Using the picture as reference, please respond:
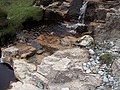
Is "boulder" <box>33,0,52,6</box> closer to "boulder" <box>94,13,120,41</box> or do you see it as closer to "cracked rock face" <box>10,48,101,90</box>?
"boulder" <box>94,13,120,41</box>

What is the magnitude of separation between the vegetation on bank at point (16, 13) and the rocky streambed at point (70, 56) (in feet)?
2.32

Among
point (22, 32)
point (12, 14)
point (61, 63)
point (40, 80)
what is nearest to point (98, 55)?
point (61, 63)

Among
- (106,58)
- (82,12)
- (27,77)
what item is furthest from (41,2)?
(106,58)

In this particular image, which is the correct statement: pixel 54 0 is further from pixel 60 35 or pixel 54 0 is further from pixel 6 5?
pixel 60 35

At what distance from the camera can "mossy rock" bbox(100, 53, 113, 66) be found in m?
13.2

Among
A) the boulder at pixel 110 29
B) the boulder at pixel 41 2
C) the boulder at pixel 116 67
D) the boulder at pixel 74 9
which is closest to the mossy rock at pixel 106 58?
the boulder at pixel 116 67

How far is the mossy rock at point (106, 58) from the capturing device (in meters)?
13.2

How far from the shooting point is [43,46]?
56.5ft

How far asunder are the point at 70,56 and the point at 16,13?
7.83 metres

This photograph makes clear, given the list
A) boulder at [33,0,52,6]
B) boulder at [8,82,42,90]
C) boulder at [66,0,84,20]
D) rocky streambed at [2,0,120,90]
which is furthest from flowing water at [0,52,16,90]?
boulder at [33,0,52,6]

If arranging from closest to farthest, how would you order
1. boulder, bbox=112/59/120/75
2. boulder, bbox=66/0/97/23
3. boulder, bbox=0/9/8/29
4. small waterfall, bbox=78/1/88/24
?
boulder, bbox=112/59/120/75
boulder, bbox=0/9/8/29
boulder, bbox=66/0/97/23
small waterfall, bbox=78/1/88/24

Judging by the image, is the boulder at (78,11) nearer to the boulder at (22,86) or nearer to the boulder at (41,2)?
the boulder at (41,2)

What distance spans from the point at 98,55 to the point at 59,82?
8.48 feet

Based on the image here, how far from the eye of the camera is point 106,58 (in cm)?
1335
